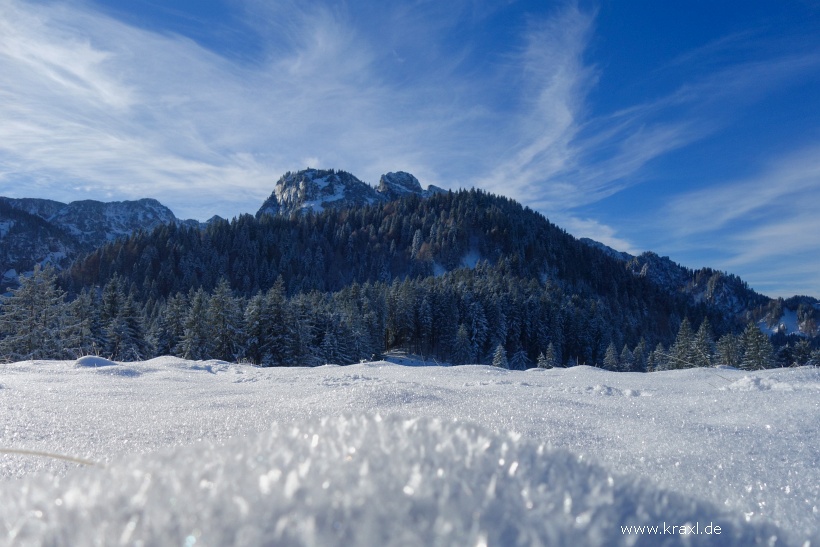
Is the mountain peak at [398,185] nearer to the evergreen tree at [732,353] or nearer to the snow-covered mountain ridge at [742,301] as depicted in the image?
the snow-covered mountain ridge at [742,301]

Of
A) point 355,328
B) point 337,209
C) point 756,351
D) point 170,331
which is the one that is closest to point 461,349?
point 355,328

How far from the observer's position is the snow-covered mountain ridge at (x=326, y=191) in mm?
171250

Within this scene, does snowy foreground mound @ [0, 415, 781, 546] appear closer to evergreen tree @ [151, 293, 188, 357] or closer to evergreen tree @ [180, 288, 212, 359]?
evergreen tree @ [180, 288, 212, 359]

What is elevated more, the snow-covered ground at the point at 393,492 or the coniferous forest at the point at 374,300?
the coniferous forest at the point at 374,300

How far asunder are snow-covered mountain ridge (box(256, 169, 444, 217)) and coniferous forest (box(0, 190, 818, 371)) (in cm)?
6838

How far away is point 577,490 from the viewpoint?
616 millimetres

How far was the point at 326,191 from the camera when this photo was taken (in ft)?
575

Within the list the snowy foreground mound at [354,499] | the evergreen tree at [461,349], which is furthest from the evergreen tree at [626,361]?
the snowy foreground mound at [354,499]

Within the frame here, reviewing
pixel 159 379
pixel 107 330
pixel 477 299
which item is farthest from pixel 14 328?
pixel 477 299

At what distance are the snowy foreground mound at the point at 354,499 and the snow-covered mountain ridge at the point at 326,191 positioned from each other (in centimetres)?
16767

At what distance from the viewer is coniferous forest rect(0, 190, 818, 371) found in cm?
2828

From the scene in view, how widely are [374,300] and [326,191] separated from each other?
136352mm

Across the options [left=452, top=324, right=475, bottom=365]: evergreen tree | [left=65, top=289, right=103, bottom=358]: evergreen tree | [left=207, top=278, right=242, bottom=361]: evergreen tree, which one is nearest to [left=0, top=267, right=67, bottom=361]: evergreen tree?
[left=65, top=289, right=103, bottom=358]: evergreen tree

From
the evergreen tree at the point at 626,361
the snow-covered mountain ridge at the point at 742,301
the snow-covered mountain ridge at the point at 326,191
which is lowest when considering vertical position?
the evergreen tree at the point at 626,361
